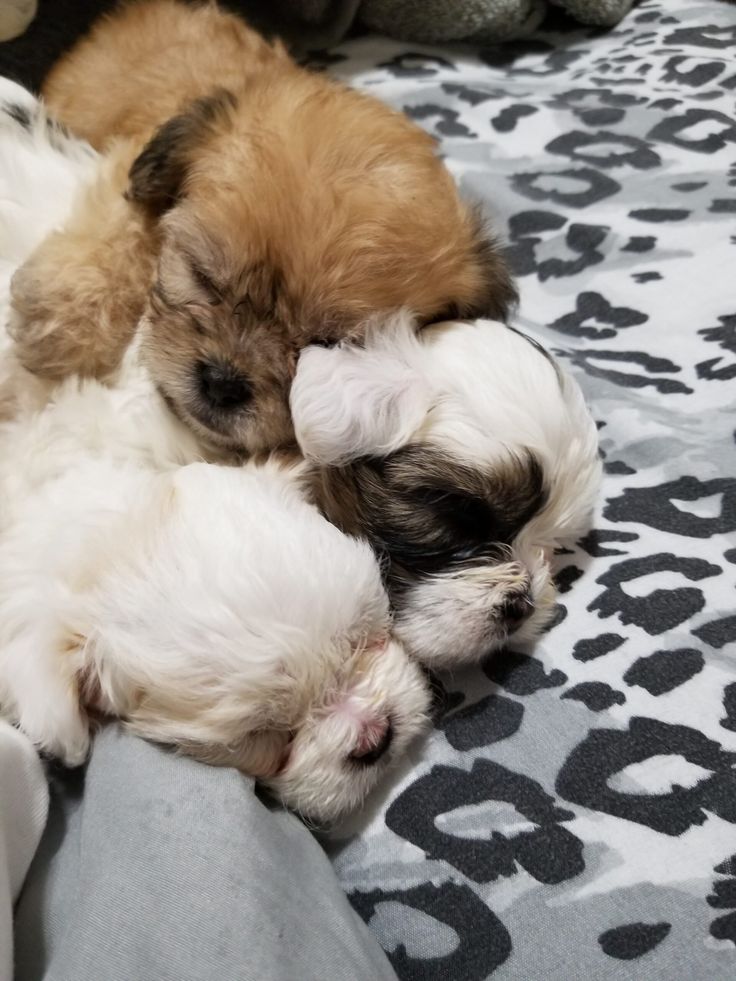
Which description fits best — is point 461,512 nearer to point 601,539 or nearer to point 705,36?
point 601,539

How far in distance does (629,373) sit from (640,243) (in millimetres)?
353

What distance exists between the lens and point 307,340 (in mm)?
1104

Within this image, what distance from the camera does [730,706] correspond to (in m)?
0.99

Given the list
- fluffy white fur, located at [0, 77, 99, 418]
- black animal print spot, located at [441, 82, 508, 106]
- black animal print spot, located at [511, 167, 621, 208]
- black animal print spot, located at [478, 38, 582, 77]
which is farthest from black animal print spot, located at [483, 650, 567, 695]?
black animal print spot, located at [478, 38, 582, 77]

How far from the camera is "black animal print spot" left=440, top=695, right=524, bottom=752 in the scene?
1.01 meters

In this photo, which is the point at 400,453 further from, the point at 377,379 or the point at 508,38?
the point at 508,38

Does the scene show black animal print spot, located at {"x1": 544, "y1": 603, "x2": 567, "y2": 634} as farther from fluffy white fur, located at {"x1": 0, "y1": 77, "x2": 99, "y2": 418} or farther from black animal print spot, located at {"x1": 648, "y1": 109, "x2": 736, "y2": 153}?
black animal print spot, located at {"x1": 648, "y1": 109, "x2": 736, "y2": 153}

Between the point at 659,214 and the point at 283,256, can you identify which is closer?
the point at 283,256

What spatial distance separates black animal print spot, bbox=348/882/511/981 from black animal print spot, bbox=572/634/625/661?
0.32m

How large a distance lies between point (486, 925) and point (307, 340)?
0.70 metres

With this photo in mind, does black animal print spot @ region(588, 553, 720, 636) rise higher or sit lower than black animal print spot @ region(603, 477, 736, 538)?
lower

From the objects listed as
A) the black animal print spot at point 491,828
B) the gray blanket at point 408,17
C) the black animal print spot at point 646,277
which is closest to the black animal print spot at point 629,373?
the black animal print spot at point 646,277

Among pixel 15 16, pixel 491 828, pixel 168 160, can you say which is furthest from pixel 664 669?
pixel 15 16

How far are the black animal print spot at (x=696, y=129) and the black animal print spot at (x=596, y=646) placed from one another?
1298 millimetres
